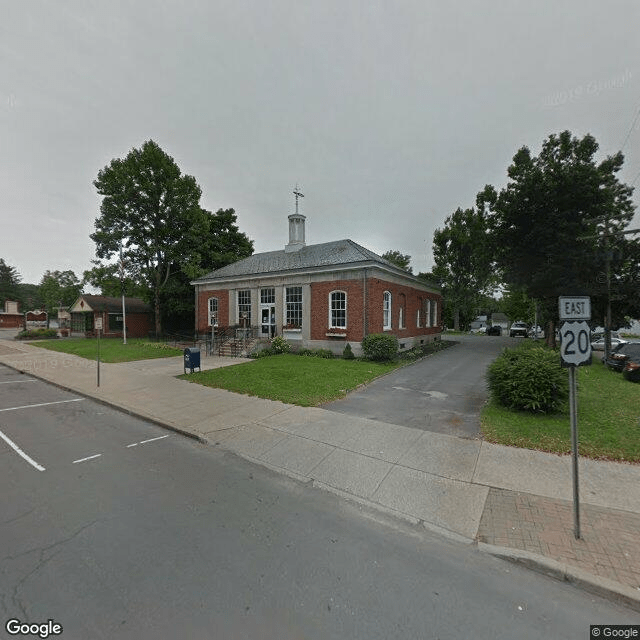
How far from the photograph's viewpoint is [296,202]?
2461 centimetres

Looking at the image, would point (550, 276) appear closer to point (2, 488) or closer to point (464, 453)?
point (464, 453)

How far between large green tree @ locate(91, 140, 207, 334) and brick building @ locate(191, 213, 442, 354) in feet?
27.1

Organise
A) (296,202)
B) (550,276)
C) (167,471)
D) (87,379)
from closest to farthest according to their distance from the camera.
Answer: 1. (167,471)
2. (87,379)
3. (550,276)
4. (296,202)

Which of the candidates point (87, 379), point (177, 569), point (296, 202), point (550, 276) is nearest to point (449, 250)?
point (550, 276)

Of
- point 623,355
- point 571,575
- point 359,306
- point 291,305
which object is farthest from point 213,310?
point 623,355

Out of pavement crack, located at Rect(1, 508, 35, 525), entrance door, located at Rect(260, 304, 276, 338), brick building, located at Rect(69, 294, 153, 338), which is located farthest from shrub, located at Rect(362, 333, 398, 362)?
brick building, located at Rect(69, 294, 153, 338)

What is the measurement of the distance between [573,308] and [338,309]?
48.5 ft

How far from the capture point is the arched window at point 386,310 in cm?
1895

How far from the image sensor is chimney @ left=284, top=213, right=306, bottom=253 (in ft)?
79.3

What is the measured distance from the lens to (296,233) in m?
24.5

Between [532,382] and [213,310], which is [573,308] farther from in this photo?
[213,310]

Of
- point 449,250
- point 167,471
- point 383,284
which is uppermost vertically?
point 449,250

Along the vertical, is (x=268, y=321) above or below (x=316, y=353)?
above

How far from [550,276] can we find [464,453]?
19.6 meters
